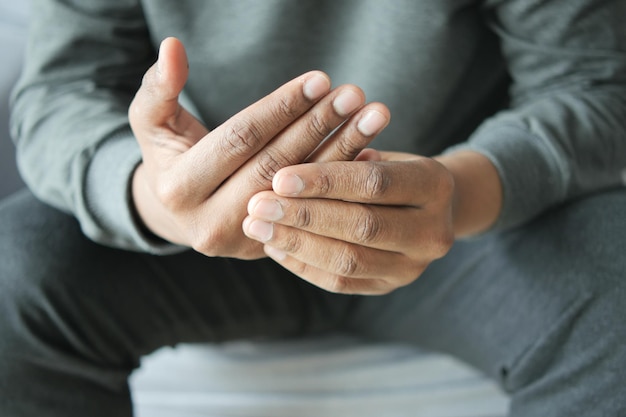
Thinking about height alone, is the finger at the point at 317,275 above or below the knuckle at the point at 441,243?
below

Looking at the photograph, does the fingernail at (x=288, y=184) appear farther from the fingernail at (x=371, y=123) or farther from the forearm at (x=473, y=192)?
the forearm at (x=473, y=192)

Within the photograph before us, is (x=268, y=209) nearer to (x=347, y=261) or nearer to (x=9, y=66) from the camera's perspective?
(x=347, y=261)

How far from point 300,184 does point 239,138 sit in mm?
58

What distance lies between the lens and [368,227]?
1.40 feet

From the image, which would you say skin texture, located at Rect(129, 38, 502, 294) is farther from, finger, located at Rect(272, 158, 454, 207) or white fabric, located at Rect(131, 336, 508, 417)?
white fabric, located at Rect(131, 336, 508, 417)

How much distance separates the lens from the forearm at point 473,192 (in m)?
Answer: 0.52

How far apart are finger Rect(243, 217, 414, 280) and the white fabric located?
26 centimetres

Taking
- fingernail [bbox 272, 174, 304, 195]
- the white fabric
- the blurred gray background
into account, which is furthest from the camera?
the blurred gray background

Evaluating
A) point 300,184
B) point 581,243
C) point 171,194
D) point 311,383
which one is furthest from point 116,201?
point 581,243

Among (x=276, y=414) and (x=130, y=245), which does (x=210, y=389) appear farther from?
(x=130, y=245)


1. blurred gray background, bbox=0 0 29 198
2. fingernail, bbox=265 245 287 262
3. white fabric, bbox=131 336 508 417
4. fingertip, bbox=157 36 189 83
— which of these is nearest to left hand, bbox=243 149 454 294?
fingernail, bbox=265 245 287 262

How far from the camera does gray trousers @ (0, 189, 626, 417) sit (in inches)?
20.3

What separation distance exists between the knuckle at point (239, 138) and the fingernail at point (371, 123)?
0.24 feet

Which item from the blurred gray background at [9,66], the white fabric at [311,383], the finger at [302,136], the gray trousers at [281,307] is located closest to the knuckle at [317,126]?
the finger at [302,136]
